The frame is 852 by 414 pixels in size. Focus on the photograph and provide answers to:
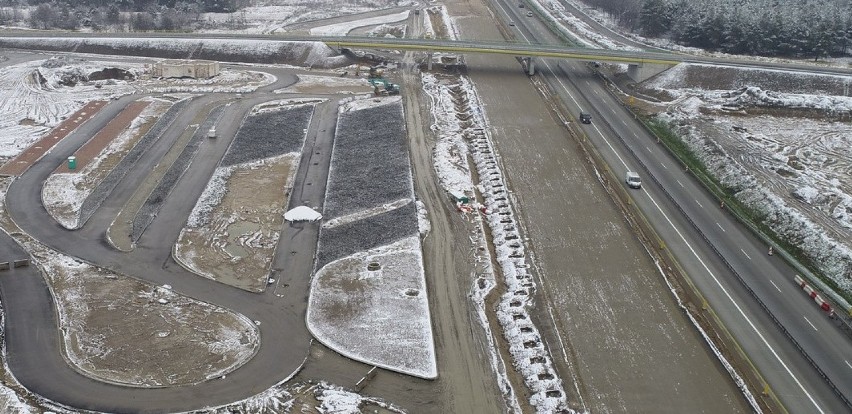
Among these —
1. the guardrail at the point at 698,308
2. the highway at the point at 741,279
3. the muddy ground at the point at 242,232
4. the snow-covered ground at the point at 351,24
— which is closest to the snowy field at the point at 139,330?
the muddy ground at the point at 242,232

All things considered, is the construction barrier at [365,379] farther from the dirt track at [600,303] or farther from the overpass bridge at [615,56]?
the overpass bridge at [615,56]

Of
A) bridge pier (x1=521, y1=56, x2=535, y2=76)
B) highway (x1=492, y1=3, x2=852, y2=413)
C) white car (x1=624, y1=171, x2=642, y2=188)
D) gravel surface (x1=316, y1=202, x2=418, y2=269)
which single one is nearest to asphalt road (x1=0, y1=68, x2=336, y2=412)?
gravel surface (x1=316, y1=202, x2=418, y2=269)

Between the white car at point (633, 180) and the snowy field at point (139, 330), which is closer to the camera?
the snowy field at point (139, 330)

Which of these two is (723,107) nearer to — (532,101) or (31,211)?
(532,101)

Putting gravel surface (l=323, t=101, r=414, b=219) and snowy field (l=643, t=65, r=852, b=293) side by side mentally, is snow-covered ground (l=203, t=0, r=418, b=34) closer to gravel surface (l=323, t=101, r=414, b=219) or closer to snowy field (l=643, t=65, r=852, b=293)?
gravel surface (l=323, t=101, r=414, b=219)

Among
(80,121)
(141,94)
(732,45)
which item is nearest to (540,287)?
(80,121)
